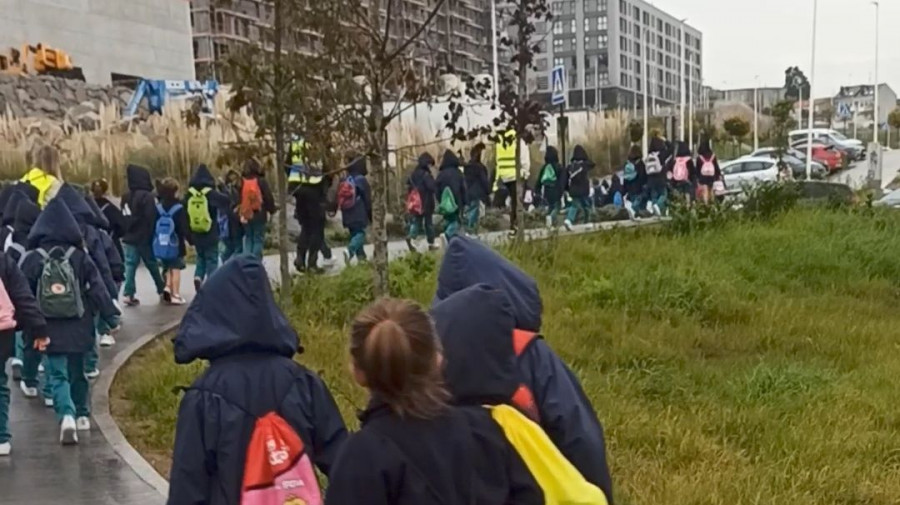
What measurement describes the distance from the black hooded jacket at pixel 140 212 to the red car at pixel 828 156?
37.7 m

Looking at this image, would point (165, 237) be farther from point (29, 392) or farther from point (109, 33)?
point (109, 33)

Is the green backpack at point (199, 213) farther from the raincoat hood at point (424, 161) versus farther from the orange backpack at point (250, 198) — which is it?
the raincoat hood at point (424, 161)

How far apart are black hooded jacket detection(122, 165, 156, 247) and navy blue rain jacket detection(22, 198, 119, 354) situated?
17.2 ft

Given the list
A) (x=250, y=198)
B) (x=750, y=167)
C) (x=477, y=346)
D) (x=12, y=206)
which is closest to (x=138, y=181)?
(x=250, y=198)

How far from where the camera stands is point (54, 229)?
7664 millimetres

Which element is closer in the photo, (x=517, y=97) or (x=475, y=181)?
(x=517, y=97)

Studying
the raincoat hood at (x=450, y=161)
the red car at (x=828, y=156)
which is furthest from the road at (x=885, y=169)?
the raincoat hood at (x=450, y=161)

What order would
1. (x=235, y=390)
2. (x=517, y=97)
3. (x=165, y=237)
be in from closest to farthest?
1. (x=235, y=390)
2. (x=165, y=237)
3. (x=517, y=97)

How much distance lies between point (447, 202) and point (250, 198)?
4.19 metres

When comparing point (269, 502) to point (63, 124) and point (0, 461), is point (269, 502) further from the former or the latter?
point (63, 124)

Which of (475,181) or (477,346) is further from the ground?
(477,346)

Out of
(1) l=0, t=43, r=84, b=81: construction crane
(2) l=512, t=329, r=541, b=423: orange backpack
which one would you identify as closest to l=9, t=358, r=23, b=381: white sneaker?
(2) l=512, t=329, r=541, b=423: orange backpack

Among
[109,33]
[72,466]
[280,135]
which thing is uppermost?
[109,33]

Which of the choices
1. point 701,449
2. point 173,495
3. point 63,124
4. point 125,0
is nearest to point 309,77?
point 701,449
